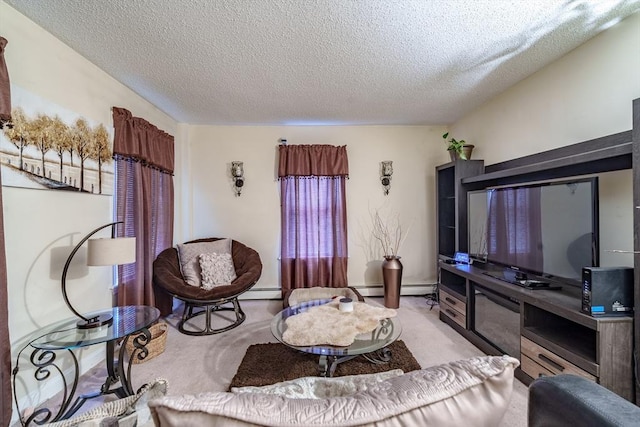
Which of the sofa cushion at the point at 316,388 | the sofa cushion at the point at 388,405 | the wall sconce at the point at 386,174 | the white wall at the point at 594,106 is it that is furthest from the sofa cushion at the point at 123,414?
the wall sconce at the point at 386,174

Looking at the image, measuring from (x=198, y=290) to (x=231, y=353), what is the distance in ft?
2.47

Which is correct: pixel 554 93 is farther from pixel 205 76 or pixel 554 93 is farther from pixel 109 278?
pixel 109 278

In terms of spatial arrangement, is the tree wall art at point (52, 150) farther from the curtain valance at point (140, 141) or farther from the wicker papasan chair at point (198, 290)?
the wicker papasan chair at point (198, 290)

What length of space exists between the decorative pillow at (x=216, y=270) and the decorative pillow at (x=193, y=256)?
8cm

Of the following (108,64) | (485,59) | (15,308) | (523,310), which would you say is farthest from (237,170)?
(523,310)

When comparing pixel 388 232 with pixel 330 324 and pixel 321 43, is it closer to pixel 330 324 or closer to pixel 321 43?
pixel 330 324

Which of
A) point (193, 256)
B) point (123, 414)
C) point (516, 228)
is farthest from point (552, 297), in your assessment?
point (193, 256)

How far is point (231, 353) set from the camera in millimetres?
2367

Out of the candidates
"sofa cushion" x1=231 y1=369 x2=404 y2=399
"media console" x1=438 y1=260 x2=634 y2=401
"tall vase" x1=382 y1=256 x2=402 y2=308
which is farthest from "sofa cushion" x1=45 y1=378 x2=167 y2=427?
"tall vase" x1=382 y1=256 x2=402 y2=308

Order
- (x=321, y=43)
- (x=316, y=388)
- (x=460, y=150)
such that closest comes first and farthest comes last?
(x=316, y=388) < (x=321, y=43) < (x=460, y=150)

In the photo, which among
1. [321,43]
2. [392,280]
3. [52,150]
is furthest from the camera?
[392,280]

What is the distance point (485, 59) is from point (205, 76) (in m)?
2.41

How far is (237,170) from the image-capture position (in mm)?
3787

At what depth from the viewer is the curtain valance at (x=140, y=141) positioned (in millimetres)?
2490
